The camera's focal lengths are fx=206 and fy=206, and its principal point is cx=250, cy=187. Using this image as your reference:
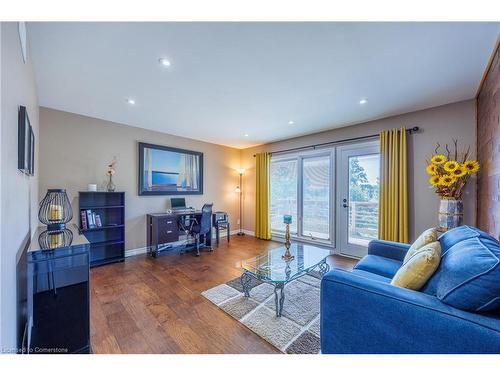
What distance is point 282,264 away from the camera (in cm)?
229

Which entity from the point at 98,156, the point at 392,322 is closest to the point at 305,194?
the point at 392,322

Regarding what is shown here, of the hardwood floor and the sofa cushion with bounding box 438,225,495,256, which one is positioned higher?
the sofa cushion with bounding box 438,225,495,256

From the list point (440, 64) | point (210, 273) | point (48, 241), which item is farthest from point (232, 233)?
point (440, 64)

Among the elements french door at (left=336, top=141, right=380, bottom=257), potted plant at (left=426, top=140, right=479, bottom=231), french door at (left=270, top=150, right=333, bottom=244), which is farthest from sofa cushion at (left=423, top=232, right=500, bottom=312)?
french door at (left=270, top=150, right=333, bottom=244)

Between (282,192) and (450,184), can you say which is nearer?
(450,184)

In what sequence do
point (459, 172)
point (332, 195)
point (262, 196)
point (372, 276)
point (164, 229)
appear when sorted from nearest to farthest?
point (372, 276) < point (459, 172) < point (164, 229) < point (332, 195) < point (262, 196)

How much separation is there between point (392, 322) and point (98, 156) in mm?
4184

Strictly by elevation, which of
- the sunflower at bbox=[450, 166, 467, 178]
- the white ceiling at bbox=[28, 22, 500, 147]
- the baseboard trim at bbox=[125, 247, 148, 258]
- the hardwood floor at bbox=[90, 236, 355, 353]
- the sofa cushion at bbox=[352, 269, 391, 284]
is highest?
the white ceiling at bbox=[28, 22, 500, 147]

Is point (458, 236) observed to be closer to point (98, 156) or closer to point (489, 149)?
point (489, 149)

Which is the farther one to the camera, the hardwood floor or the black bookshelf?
the black bookshelf

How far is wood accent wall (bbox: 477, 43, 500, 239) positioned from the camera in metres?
1.79

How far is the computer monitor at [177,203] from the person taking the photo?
4227mm

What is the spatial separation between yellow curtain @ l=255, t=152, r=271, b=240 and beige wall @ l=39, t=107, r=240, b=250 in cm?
129

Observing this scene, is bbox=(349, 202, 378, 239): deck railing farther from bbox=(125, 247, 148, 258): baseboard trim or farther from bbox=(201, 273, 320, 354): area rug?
bbox=(125, 247, 148, 258): baseboard trim
